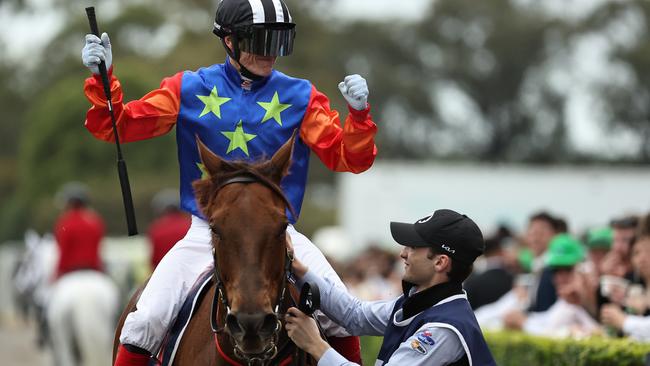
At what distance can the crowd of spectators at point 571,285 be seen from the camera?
23.6 ft

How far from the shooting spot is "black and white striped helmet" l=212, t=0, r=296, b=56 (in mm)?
5051

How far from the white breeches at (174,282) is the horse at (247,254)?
418mm

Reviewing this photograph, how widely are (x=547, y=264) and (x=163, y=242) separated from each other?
16.7 ft

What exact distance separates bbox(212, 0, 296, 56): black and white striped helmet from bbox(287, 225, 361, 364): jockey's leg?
2.63 feet

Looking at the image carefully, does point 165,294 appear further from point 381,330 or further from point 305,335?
point 381,330

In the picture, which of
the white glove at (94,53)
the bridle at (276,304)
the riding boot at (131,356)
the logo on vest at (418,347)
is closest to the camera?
the bridle at (276,304)

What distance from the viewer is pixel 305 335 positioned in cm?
462

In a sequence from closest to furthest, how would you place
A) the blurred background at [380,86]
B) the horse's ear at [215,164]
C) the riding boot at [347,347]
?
the horse's ear at [215,164] < the riding boot at [347,347] < the blurred background at [380,86]

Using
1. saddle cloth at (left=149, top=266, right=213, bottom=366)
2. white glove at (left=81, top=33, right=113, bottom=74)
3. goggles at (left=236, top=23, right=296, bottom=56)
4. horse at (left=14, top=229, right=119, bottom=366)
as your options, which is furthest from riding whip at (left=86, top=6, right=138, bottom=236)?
horse at (left=14, top=229, right=119, bottom=366)

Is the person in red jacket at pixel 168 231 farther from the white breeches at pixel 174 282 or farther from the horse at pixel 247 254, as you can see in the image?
the horse at pixel 247 254

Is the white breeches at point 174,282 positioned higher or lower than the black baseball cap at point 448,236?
lower

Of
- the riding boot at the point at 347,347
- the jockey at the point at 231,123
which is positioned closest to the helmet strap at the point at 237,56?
the jockey at the point at 231,123

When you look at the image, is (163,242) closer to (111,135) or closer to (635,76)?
(111,135)

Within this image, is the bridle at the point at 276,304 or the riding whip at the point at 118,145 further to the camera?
the riding whip at the point at 118,145
